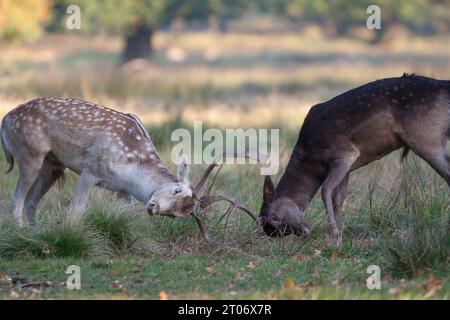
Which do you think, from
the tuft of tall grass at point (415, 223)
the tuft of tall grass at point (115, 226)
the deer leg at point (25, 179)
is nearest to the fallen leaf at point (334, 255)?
the tuft of tall grass at point (415, 223)

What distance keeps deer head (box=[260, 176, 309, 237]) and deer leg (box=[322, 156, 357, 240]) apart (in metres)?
0.29

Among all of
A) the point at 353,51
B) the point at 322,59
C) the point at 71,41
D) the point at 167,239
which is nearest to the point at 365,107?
the point at 167,239

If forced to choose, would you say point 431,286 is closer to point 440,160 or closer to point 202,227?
point 440,160

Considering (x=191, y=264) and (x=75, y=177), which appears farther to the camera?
(x=75, y=177)

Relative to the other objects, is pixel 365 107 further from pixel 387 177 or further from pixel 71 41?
pixel 71 41

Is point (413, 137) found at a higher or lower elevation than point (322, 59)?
higher

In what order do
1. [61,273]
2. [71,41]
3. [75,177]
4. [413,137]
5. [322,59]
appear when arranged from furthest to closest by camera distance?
[71,41] < [322,59] < [75,177] < [413,137] < [61,273]

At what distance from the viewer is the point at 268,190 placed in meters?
9.83

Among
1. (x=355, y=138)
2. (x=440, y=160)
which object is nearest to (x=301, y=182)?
(x=355, y=138)

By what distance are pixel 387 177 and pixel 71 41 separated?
44.6 meters

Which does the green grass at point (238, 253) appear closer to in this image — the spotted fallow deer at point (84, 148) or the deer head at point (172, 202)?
the spotted fallow deer at point (84, 148)

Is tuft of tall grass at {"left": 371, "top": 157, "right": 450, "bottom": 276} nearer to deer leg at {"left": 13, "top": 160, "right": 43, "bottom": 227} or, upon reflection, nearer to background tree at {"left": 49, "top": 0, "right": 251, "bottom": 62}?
deer leg at {"left": 13, "top": 160, "right": 43, "bottom": 227}
